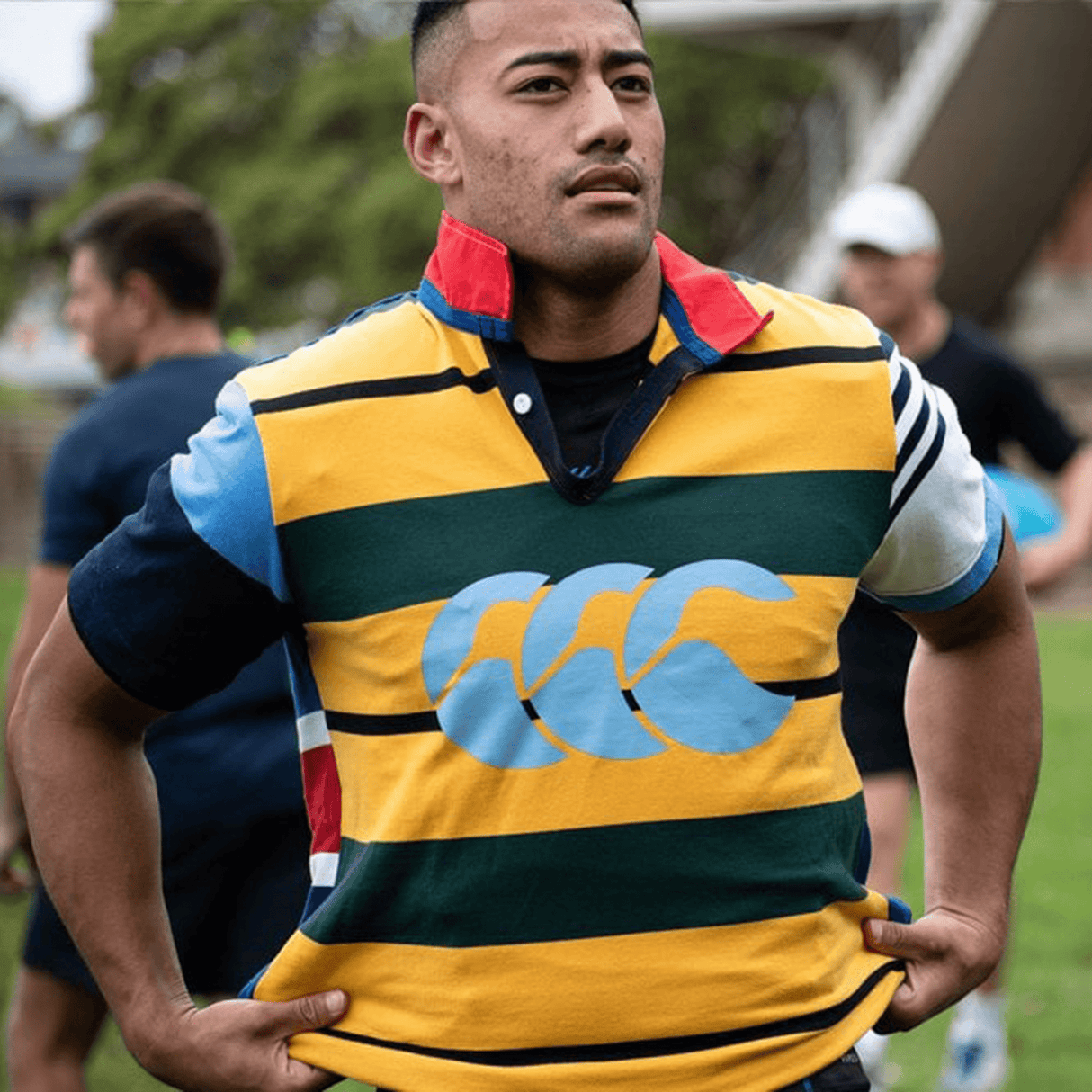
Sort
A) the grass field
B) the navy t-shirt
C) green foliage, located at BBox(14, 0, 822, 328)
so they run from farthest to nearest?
1. green foliage, located at BBox(14, 0, 822, 328)
2. the grass field
3. the navy t-shirt

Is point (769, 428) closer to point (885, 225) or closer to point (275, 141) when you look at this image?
point (885, 225)

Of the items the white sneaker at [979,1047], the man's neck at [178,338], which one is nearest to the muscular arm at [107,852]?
the man's neck at [178,338]

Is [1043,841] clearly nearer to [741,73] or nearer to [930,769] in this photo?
[930,769]

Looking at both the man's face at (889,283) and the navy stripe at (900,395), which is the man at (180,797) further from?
the man's face at (889,283)

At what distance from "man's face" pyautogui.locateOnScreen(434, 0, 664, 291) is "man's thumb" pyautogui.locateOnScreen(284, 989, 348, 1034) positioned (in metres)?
0.86

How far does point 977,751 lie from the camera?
2676 mm

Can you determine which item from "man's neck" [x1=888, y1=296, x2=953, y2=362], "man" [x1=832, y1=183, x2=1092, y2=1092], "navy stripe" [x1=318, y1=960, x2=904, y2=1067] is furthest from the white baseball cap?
"navy stripe" [x1=318, y1=960, x2=904, y2=1067]

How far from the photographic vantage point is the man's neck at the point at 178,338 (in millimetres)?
4719

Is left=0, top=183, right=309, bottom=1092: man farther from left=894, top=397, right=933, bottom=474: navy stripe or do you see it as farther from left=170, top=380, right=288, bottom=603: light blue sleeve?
left=894, top=397, right=933, bottom=474: navy stripe

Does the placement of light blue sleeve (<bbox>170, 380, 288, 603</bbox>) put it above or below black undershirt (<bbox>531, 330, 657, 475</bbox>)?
below

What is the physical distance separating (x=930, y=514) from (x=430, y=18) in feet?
2.84

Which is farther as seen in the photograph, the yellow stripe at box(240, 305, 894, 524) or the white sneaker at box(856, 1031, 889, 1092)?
the white sneaker at box(856, 1031, 889, 1092)

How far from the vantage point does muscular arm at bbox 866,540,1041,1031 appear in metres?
2.63

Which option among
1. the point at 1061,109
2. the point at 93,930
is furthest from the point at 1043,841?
the point at 1061,109
